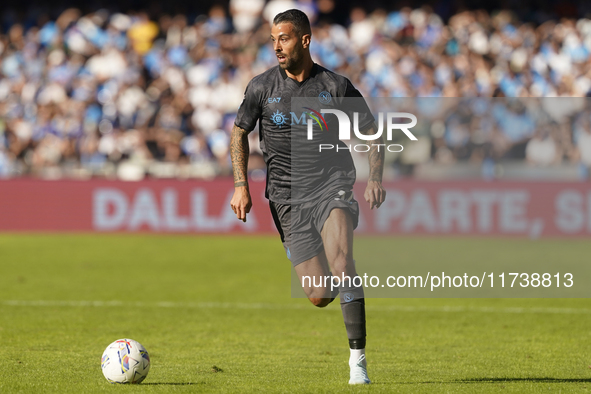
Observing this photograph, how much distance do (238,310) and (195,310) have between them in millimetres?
482

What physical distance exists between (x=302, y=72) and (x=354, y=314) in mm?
1660

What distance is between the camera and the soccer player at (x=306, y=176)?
5.72 meters

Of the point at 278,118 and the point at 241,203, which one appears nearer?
the point at 241,203

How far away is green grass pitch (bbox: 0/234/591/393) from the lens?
590cm

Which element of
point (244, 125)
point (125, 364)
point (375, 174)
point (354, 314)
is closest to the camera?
point (125, 364)

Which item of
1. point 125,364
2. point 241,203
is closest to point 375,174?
point 241,203

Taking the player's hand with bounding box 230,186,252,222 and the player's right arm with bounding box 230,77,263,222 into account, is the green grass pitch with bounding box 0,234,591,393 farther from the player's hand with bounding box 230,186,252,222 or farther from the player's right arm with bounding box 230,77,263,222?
the player's right arm with bounding box 230,77,263,222

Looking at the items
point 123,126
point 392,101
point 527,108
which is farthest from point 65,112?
point 527,108

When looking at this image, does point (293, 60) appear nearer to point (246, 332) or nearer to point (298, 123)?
point (298, 123)

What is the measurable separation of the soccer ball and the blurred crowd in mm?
11212

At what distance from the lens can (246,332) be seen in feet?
27.6

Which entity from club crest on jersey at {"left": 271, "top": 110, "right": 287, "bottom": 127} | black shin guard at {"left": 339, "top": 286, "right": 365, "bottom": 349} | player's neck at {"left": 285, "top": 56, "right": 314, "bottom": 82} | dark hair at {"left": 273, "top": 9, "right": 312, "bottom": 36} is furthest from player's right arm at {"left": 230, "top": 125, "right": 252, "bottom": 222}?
black shin guard at {"left": 339, "top": 286, "right": 365, "bottom": 349}

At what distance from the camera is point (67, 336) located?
7934 millimetres

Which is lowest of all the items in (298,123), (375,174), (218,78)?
(375,174)
